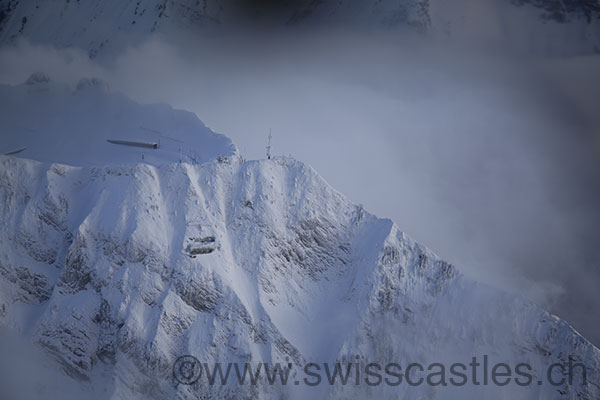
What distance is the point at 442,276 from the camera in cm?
16850

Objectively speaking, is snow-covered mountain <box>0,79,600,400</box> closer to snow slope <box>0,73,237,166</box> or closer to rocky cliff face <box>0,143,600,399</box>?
rocky cliff face <box>0,143,600,399</box>

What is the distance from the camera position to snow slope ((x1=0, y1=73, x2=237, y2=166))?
169 meters

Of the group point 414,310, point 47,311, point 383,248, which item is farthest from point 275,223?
point 47,311

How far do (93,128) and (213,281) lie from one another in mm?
52577

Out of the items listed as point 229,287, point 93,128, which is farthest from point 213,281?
point 93,128

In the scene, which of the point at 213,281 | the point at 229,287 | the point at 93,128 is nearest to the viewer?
the point at 213,281

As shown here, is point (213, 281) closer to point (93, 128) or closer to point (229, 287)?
point (229, 287)

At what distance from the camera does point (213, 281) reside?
Answer: 153250 millimetres

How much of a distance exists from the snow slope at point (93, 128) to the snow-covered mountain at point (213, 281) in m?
0.60

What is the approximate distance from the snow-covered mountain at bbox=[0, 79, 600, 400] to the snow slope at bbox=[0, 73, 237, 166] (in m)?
0.60

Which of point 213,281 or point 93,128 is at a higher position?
point 93,128

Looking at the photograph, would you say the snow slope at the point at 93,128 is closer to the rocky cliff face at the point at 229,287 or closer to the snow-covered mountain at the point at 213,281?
the snow-covered mountain at the point at 213,281

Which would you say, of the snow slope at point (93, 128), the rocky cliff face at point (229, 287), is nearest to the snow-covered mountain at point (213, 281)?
the rocky cliff face at point (229, 287)

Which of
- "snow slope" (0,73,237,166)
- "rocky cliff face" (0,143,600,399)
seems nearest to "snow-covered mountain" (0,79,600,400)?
"rocky cliff face" (0,143,600,399)
